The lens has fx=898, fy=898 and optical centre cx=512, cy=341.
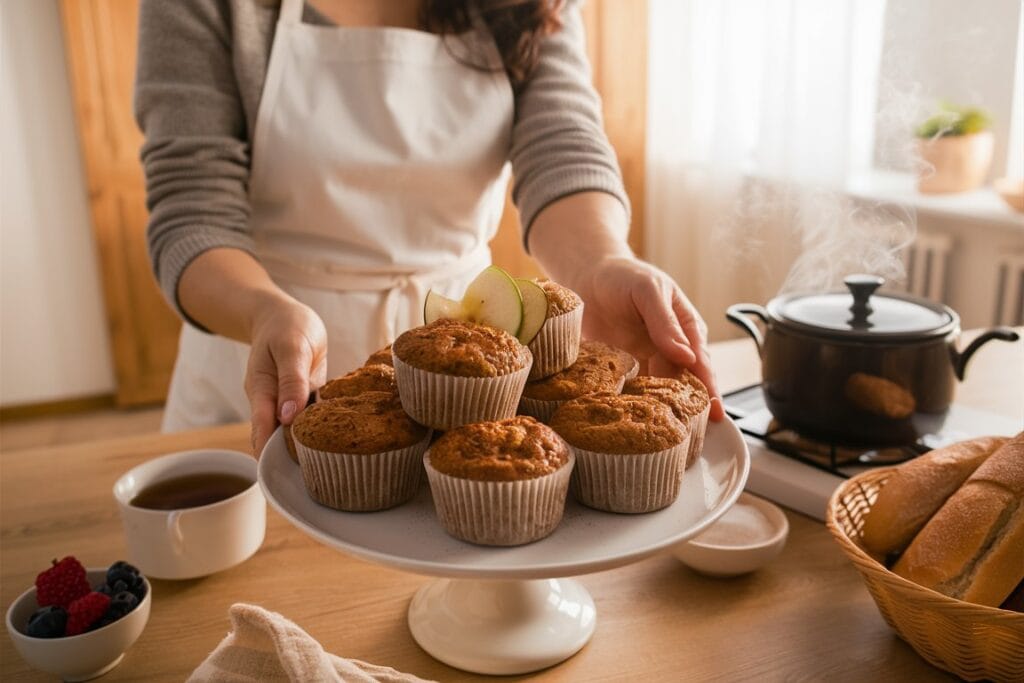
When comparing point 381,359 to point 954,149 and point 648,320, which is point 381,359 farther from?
point 954,149

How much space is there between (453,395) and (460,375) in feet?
0.09

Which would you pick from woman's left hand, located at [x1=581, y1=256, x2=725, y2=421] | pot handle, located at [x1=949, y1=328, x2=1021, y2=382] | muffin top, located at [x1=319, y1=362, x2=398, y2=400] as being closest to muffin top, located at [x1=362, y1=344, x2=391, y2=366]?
muffin top, located at [x1=319, y1=362, x2=398, y2=400]

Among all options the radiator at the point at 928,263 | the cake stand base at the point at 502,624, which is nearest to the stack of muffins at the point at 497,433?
the cake stand base at the point at 502,624

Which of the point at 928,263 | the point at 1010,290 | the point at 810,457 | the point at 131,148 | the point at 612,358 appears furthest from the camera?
the point at 131,148

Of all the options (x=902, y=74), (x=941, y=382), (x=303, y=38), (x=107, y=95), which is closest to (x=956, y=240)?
(x=902, y=74)

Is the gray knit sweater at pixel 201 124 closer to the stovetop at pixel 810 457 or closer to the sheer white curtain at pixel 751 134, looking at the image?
the stovetop at pixel 810 457

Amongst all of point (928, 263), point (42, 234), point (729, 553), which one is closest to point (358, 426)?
point (729, 553)

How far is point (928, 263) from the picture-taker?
3076 mm

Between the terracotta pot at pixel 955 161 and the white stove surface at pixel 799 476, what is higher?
the terracotta pot at pixel 955 161

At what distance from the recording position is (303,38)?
1606 millimetres

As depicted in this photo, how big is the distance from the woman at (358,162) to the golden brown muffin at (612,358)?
4.9 inches

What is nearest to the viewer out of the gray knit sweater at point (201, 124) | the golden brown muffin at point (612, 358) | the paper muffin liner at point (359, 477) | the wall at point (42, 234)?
the paper muffin liner at point (359, 477)

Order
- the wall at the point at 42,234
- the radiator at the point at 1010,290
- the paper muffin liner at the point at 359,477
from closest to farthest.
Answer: the paper muffin liner at the point at 359,477
the radiator at the point at 1010,290
the wall at the point at 42,234

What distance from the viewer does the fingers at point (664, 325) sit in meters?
1.22
